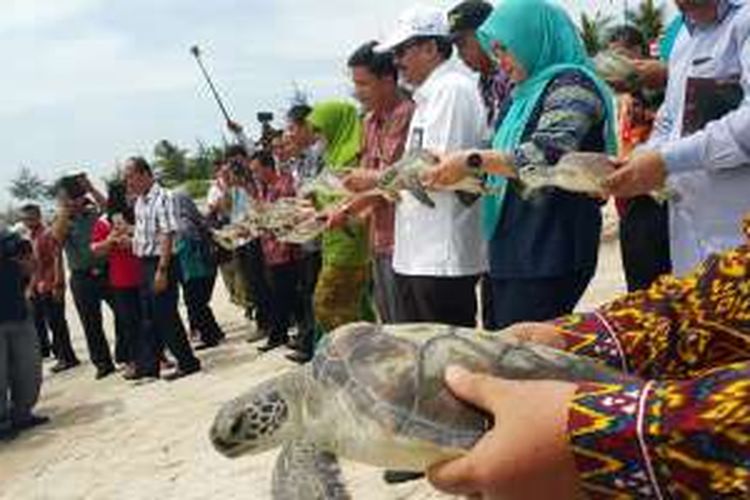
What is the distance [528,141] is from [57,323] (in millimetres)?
8986

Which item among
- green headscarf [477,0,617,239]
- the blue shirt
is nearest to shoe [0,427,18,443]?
green headscarf [477,0,617,239]

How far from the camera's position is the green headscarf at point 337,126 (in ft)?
20.0

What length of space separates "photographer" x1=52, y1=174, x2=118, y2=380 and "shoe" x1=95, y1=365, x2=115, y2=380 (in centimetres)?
3

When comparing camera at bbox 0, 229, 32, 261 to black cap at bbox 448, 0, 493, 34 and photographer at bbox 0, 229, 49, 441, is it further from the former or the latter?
black cap at bbox 448, 0, 493, 34

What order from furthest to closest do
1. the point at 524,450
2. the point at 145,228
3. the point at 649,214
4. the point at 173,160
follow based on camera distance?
the point at 173,160, the point at 145,228, the point at 649,214, the point at 524,450

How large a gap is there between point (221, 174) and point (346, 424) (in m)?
9.72

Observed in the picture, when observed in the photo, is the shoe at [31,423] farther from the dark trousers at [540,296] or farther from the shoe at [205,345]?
the dark trousers at [540,296]

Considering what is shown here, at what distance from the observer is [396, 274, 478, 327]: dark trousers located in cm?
429

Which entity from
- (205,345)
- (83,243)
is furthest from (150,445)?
(205,345)

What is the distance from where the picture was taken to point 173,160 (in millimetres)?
54844

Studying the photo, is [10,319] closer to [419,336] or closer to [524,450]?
[419,336]

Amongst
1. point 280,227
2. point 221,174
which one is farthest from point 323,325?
point 221,174

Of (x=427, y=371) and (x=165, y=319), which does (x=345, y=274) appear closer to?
(x=165, y=319)

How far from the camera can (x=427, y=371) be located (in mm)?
1916
